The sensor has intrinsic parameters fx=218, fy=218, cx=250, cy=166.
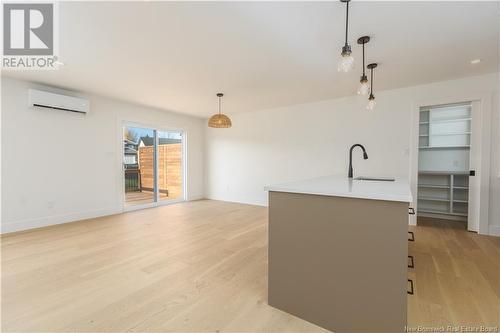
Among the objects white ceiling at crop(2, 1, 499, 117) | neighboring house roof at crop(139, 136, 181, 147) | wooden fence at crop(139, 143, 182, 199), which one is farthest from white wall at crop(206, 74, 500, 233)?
neighboring house roof at crop(139, 136, 181, 147)

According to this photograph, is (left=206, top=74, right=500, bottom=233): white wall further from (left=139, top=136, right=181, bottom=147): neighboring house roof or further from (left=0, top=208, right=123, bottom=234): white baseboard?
(left=0, top=208, right=123, bottom=234): white baseboard

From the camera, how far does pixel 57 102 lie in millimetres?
3830

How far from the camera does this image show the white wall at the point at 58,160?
3508 millimetres

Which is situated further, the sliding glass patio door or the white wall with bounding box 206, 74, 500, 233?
the sliding glass patio door

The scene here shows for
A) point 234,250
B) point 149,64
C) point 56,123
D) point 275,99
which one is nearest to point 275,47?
point 149,64

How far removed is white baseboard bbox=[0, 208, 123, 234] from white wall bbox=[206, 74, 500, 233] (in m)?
2.94

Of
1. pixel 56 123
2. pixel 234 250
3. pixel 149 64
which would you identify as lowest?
pixel 234 250

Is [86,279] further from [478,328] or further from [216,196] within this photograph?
[216,196]

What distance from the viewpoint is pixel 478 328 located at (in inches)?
59.1

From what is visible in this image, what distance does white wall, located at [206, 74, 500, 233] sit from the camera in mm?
3801

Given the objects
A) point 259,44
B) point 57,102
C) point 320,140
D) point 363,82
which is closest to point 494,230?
point 320,140

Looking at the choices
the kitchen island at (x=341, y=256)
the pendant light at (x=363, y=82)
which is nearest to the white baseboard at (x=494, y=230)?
the pendant light at (x=363, y=82)

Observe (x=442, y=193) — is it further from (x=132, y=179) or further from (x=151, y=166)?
(x=132, y=179)

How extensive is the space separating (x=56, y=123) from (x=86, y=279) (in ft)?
10.7
